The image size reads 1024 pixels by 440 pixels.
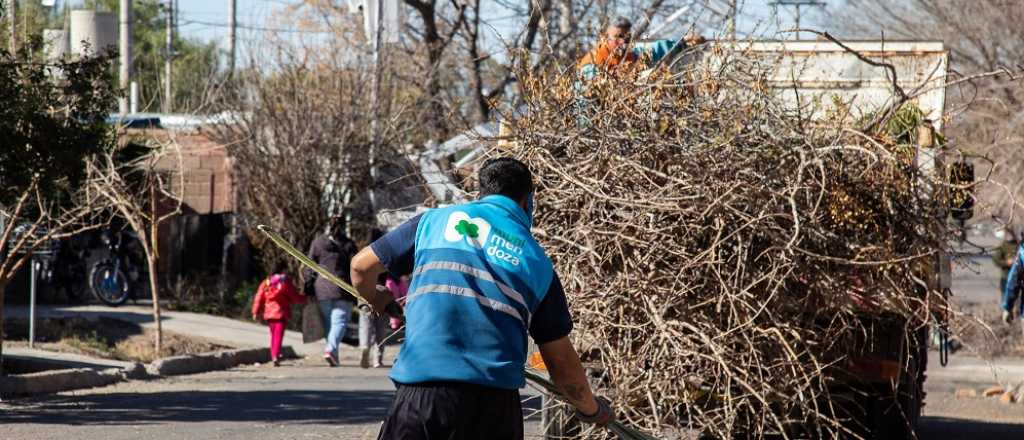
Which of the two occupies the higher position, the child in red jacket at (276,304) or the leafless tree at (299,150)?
the leafless tree at (299,150)

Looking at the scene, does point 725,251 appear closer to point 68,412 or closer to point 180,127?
A: point 68,412

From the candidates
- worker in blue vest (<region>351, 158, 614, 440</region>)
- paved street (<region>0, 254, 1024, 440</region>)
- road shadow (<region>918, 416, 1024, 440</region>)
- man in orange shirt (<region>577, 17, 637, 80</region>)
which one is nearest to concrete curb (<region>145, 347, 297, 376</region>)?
paved street (<region>0, 254, 1024, 440</region>)

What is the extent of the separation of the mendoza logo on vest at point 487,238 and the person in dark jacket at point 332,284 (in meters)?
10.4

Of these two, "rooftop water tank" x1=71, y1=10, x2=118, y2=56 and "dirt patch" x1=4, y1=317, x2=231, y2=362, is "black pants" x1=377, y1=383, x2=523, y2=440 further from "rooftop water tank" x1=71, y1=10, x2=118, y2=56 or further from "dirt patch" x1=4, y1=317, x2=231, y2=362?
"rooftop water tank" x1=71, y1=10, x2=118, y2=56

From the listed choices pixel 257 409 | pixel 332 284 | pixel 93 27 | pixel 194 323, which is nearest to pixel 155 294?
pixel 332 284

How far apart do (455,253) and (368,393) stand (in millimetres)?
8578

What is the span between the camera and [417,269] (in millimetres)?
4910

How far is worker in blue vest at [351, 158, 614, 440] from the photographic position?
15.6 ft

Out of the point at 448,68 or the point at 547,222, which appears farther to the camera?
the point at 448,68

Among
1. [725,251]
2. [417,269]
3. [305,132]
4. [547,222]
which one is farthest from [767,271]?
[305,132]

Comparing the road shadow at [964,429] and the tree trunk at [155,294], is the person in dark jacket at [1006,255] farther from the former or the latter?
the tree trunk at [155,294]

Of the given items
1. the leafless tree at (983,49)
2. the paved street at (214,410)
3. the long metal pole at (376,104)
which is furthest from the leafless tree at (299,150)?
the leafless tree at (983,49)

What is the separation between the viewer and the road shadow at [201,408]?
10.7 meters

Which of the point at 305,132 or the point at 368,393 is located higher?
the point at 305,132
